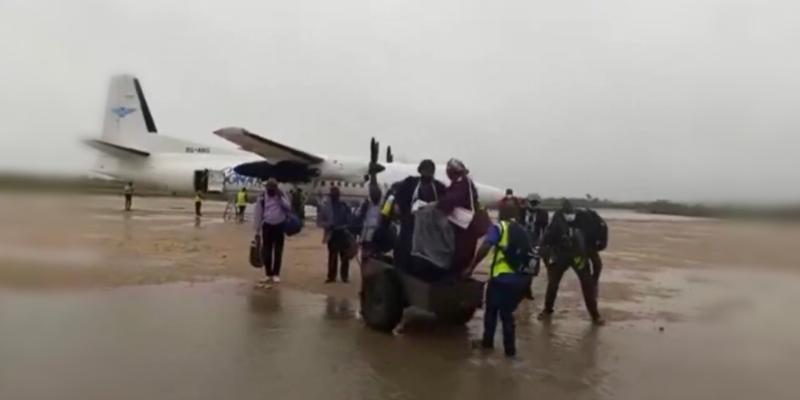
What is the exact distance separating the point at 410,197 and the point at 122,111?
37.1 m

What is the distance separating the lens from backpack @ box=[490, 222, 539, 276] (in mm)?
6457

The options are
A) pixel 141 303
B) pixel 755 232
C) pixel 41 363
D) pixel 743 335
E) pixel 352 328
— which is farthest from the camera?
pixel 141 303

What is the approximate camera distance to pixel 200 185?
34.6m

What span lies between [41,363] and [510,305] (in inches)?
166

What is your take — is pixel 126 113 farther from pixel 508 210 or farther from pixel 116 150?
pixel 508 210

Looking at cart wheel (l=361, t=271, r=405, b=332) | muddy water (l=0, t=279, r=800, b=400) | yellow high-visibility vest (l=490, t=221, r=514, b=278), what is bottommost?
muddy water (l=0, t=279, r=800, b=400)

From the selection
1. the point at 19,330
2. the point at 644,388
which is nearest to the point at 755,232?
the point at 644,388

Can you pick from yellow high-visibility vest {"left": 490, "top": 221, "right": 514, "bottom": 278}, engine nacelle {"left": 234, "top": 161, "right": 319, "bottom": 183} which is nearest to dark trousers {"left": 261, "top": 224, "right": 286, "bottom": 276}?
yellow high-visibility vest {"left": 490, "top": 221, "right": 514, "bottom": 278}

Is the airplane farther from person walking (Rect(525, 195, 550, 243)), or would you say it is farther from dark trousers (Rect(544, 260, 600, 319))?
dark trousers (Rect(544, 260, 600, 319))

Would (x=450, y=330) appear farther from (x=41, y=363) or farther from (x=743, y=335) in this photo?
(x=41, y=363)

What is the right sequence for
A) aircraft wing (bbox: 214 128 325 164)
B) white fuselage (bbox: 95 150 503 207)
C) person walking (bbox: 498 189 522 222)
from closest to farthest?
1. person walking (bbox: 498 189 522 222)
2. aircraft wing (bbox: 214 128 325 164)
3. white fuselage (bbox: 95 150 503 207)

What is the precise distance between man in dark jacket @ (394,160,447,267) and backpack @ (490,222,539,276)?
115 cm

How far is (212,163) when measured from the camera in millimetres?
35750

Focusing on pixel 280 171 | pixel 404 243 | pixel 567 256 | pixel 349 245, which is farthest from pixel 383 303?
pixel 280 171
